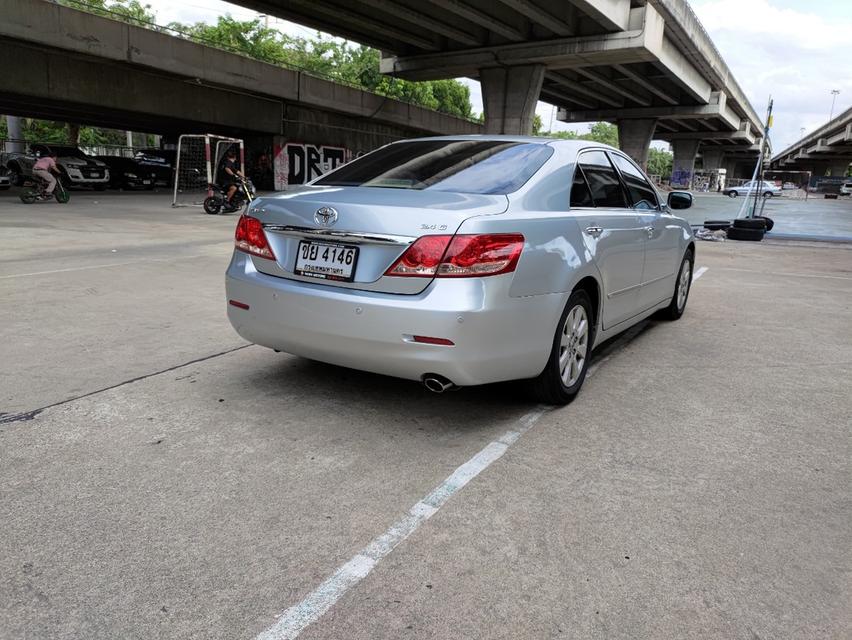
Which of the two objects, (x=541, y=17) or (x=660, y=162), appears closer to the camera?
(x=541, y=17)

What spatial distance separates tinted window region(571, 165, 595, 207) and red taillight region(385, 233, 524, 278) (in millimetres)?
1026

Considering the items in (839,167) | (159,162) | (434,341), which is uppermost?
(839,167)

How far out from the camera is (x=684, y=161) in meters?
72.2

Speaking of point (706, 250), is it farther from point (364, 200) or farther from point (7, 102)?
point (7, 102)

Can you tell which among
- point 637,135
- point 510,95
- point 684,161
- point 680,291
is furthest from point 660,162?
point 680,291

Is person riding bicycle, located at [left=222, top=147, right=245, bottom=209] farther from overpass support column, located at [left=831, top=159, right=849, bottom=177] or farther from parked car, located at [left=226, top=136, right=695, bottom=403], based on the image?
overpass support column, located at [left=831, top=159, right=849, bottom=177]

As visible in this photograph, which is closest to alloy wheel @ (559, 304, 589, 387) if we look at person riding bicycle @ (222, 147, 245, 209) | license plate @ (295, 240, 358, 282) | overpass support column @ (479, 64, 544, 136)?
license plate @ (295, 240, 358, 282)

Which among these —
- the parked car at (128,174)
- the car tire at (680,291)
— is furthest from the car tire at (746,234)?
the parked car at (128,174)

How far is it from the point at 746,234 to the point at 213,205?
13535 millimetres

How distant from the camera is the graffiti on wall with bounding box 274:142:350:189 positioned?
112 ft

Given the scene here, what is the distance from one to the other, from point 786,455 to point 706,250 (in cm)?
1138

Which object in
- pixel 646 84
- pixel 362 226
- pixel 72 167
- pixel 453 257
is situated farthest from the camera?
pixel 646 84

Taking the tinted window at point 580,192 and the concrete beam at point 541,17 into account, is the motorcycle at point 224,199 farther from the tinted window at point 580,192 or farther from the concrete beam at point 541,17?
the tinted window at point 580,192

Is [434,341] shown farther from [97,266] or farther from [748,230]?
[748,230]
